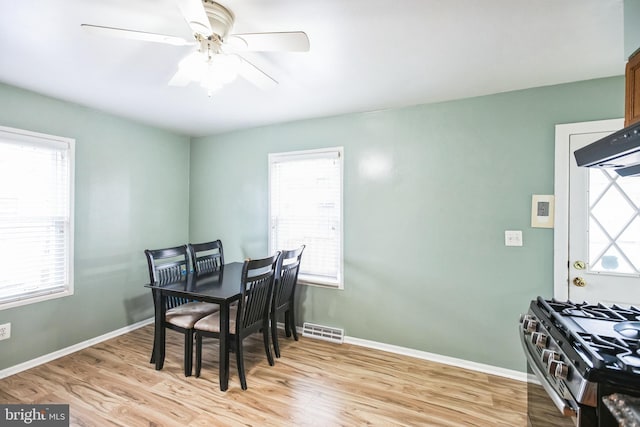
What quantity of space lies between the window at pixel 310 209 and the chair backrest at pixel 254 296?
0.80m

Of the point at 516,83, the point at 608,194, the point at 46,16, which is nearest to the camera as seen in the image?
the point at 46,16

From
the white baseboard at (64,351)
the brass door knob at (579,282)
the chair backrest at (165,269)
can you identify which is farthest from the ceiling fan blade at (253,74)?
the white baseboard at (64,351)

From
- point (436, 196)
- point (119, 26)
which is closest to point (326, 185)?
point (436, 196)

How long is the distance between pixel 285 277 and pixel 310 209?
865 millimetres

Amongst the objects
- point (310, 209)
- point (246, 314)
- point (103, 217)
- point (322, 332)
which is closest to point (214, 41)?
point (246, 314)

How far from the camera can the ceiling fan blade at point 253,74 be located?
5.52 ft

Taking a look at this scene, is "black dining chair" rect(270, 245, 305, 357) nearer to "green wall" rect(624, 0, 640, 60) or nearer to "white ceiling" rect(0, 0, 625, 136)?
"white ceiling" rect(0, 0, 625, 136)

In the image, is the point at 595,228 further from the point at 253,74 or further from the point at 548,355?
the point at 253,74

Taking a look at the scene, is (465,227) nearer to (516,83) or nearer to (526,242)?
(526,242)

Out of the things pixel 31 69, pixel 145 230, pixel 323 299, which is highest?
pixel 31 69

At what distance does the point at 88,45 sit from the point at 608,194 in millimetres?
3674

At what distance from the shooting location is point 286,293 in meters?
2.86

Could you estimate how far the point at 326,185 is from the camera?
3158 millimetres

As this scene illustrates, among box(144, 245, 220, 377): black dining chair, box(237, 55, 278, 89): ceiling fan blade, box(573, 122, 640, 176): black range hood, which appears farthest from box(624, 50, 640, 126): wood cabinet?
box(144, 245, 220, 377): black dining chair
